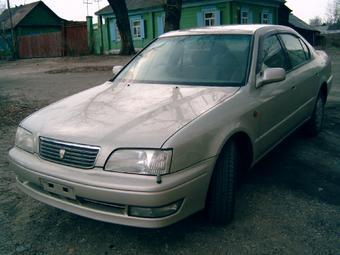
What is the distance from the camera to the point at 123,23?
2198 cm

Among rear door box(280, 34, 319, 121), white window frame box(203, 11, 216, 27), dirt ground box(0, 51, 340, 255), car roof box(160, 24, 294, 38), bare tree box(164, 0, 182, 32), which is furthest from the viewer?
white window frame box(203, 11, 216, 27)

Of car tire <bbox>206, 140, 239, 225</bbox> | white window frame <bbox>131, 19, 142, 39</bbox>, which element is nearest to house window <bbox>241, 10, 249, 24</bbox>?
white window frame <bbox>131, 19, 142, 39</bbox>

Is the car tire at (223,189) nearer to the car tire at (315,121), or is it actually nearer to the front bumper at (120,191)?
the front bumper at (120,191)

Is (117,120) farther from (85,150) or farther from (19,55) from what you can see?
(19,55)

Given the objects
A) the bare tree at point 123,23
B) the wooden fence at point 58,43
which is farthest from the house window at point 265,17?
the wooden fence at point 58,43

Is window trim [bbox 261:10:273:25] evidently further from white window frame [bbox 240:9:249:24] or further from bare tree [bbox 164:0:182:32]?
bare tree [bbox 164:0:182:32]

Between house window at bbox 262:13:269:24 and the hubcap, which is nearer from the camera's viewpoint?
the hubcap

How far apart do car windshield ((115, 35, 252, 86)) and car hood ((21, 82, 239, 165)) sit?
0.19m

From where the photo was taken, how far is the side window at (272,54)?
391cm

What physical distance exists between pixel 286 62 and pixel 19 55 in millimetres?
30791

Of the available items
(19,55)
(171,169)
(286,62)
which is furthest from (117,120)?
(19,55)

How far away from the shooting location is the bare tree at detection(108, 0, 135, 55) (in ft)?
69.6

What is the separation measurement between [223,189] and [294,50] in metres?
2.64

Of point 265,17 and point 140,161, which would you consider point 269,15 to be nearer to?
point 265,17
